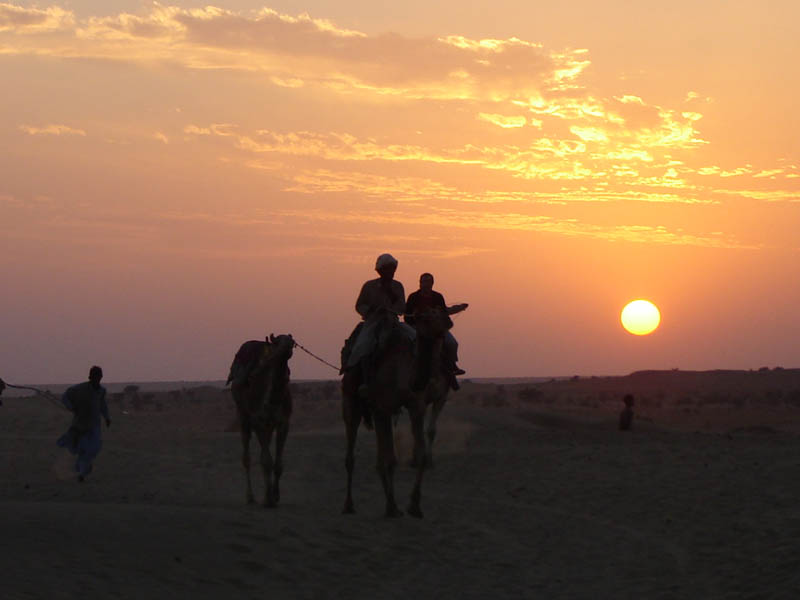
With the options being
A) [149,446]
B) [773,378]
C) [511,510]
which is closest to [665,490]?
[511,510]

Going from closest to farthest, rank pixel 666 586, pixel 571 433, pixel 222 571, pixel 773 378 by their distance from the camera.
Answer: pixel 222 571
pixel 666 586
pixel 571 433
pixel 773 378

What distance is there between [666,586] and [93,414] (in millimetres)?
12577

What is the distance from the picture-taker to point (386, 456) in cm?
1681

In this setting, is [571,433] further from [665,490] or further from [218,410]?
[218,410]

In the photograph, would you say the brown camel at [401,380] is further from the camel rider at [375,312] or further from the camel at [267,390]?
the camel at [267,390]

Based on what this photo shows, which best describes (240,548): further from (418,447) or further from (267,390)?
(267,390)

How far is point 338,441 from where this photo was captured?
2966 centimetres

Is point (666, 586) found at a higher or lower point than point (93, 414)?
lower

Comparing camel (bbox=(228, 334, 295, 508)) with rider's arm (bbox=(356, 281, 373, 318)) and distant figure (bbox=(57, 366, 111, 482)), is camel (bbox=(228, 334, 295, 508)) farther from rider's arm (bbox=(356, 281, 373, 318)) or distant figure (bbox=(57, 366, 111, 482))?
distant figure (bbox=(57, 366, 111, 482))

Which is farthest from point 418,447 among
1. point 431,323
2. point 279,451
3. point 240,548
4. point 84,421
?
point 84,421

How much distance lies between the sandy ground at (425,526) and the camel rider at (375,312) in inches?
80.5

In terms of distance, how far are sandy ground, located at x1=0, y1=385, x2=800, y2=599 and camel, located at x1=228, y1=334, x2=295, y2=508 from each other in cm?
81

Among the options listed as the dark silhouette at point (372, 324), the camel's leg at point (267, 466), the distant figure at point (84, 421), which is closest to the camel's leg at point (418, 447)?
the dark silhouette at point (372, 324)

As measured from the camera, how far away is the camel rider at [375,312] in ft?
53.5
